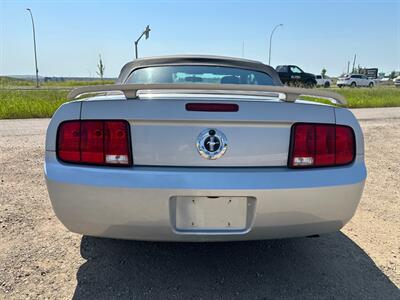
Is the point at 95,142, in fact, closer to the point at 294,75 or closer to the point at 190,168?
the point at 190,168

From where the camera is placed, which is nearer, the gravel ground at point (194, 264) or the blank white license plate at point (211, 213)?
the blank white license plate at point (211, 213)

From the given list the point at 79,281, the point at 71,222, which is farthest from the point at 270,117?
the point at 79,281

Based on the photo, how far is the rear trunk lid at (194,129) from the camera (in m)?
1.75

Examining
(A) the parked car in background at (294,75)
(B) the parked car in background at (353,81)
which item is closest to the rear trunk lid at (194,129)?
(A) the parked car in background at (294,75)

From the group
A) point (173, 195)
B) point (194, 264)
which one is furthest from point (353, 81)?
point (173, 195)

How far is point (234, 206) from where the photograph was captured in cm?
175

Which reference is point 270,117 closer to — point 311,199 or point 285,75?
point 311,199

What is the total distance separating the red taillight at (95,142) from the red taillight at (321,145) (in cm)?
94

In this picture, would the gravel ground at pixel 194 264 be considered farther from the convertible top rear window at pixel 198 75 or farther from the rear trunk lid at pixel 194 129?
the convertible top rear window at pixel 198 75

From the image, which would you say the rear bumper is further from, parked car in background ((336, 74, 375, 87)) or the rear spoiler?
parked car in background ((336, 74, 375, 87))

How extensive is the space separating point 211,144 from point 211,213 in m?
0.37

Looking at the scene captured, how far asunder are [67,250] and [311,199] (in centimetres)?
186

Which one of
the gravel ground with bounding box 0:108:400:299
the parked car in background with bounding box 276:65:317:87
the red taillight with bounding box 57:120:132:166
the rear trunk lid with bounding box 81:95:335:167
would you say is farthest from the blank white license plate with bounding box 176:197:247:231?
the parked car in background with bounding box 276:65:317:87

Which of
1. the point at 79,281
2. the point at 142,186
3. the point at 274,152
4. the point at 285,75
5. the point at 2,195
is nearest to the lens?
the point at 142,186
